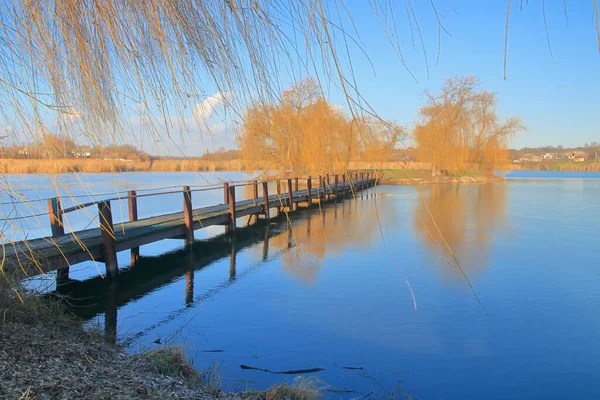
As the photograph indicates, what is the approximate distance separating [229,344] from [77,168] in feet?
9.69

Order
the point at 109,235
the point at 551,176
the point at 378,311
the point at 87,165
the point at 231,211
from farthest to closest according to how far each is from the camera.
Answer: the point at 551,176, the point at 231,211, the point at 109,235, the point at 378,311, the point at 87,165

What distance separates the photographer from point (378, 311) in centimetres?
470

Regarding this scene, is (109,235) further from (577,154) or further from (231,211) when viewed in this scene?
(577,154)

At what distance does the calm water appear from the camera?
133 inches

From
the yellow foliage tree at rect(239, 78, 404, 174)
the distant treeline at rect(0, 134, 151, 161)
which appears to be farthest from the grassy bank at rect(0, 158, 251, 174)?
the yellow foliage tree at rect(239, 78, 404, 174)

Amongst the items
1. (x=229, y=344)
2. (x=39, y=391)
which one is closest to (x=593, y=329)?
(x=229, y=344)

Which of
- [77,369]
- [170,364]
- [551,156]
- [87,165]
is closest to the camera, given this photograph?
[87,165]

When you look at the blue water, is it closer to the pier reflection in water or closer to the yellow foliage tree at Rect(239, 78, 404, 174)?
the pier reflection in water

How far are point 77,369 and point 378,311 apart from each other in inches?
128

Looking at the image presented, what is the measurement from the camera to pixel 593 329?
167 inches

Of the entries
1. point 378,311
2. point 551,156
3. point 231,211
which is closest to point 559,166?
point 551,156

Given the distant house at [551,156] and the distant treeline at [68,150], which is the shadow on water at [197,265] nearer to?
the distant treeline at [68,150]

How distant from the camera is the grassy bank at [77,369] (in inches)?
71.8

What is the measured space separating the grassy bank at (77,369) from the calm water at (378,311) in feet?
1.60
